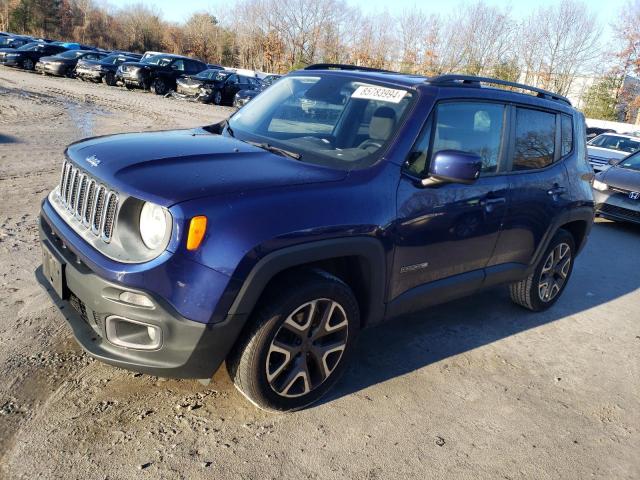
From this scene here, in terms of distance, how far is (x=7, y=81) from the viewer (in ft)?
67.1

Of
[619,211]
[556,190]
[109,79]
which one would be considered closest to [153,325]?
[556,190]

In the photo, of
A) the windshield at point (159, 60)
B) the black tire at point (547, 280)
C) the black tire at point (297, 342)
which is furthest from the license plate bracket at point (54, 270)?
the windshield at point (159, 60)

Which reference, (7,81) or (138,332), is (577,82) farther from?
(138,332)

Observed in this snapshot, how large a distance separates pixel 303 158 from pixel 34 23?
2662 inches

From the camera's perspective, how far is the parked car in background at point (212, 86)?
2123 centimetres

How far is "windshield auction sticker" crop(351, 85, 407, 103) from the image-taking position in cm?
347

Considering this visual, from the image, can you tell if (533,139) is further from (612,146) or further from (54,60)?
(54,60)

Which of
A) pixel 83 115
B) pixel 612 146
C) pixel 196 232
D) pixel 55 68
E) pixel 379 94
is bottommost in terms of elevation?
pixel 83 115

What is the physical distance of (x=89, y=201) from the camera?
115 inches

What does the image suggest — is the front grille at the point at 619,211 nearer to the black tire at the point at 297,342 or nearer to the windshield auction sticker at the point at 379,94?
the windshield auction sticker at the point at 379,94

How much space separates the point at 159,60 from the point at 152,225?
22.6 meters

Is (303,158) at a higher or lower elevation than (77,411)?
higher

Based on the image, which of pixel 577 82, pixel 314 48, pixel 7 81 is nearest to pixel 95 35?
pixel 314 48

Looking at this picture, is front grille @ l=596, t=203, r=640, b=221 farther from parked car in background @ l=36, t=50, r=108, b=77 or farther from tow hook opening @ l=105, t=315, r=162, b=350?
parked car in background @ l=36, t=50, r=108, b=77
